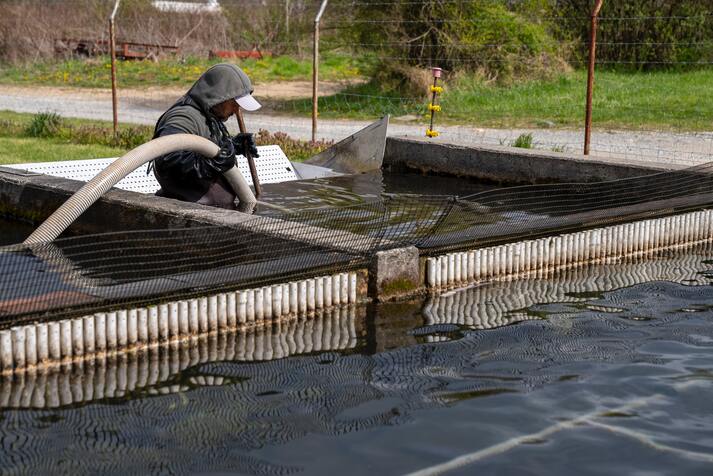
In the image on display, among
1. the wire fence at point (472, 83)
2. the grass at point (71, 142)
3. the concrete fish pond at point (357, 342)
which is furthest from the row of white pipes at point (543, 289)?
the grass at point (71, 142)

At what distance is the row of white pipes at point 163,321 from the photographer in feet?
19.4

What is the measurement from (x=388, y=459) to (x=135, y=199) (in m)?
4.47

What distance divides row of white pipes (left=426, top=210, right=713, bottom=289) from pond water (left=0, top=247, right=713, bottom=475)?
432 mm

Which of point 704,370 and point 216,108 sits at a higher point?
point 216,108

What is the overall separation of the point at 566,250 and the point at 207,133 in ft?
10.6

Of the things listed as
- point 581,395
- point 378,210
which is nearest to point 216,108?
point 378,210

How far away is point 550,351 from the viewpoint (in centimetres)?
660

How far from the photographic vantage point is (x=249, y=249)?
7520 millimetres

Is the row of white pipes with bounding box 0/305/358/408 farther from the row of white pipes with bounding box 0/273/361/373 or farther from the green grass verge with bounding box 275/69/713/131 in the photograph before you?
the green grass verge with bounding box 275/69/713/131

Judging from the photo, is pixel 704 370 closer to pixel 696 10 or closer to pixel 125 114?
pixel 125 114

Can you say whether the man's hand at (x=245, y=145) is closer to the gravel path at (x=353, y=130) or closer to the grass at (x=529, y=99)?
the gravel path at (x=353, y=130)

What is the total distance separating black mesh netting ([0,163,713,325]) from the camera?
6500mm

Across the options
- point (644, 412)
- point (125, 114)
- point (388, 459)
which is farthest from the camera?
point (125, 114)

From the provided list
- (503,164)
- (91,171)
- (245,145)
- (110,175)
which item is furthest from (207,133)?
(503,164)
